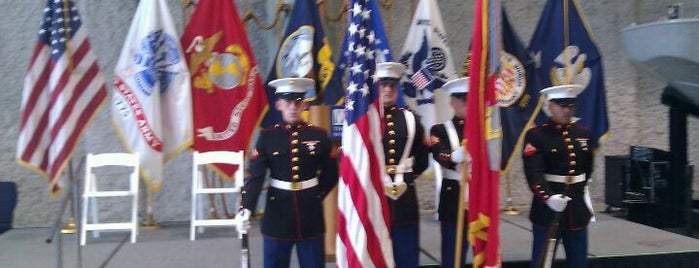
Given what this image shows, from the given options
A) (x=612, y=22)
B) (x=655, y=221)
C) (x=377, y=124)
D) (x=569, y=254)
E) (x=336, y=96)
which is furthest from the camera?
(x=612, y=22)

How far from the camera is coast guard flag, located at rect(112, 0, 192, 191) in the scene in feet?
22.0

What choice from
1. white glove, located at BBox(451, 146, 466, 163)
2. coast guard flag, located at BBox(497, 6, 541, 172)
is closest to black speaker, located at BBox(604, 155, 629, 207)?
coast guard flag, located at BBox(497, 6, 541, 172)

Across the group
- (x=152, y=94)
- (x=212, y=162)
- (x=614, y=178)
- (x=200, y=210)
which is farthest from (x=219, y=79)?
(x=614, y=178)

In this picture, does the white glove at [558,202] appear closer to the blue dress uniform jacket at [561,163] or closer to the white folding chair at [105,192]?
the blue dress uniform jacket at [561,163]

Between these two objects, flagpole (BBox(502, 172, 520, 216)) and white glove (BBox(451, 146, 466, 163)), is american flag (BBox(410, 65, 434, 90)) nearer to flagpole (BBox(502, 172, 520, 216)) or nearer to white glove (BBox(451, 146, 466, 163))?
flagpole (BBox(502, 172, 520, 216))

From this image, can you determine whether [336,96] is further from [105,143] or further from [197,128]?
[105,143]

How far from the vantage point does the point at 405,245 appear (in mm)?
5008

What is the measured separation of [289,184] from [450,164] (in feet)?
4.26

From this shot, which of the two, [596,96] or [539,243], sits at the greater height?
[596,96]

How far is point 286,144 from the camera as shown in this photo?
4586 millimetres

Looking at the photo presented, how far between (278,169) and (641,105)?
6.38 metres

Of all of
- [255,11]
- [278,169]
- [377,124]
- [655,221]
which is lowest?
[655,221]

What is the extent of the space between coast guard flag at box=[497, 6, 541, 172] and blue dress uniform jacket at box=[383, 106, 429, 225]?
255cm

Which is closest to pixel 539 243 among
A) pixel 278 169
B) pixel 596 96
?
pixel 278 169
